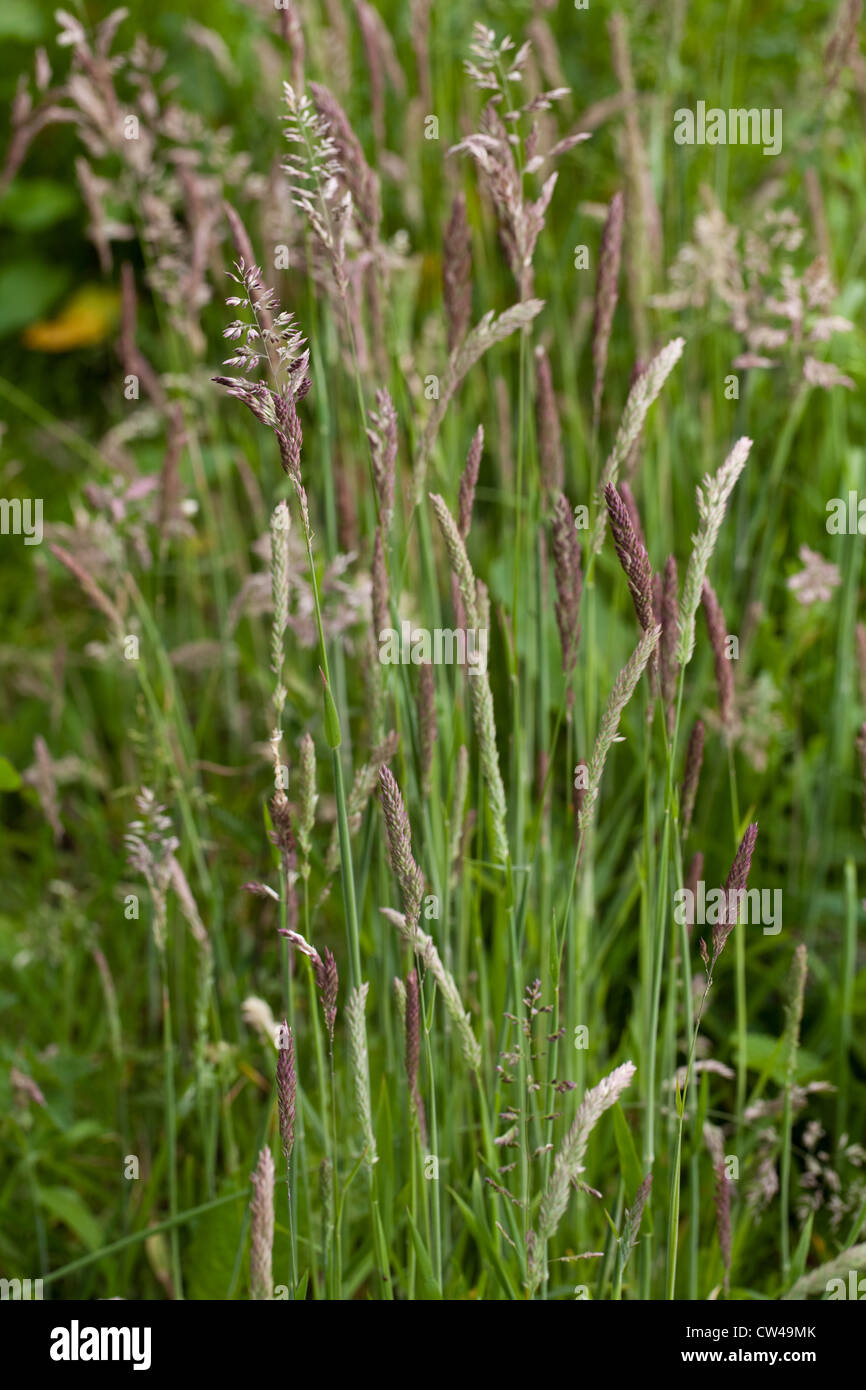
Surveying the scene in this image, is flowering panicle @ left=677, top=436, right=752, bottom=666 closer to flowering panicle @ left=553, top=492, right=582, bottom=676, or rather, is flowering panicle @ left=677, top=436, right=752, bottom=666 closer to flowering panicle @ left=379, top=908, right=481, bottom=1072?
flowering panicle @ left=553, top=492, right=582, bottom=676

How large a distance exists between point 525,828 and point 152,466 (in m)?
1.68

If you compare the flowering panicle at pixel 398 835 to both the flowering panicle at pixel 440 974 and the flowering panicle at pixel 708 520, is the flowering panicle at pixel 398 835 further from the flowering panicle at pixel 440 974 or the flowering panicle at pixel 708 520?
the flowering panicle at pixel 708 520

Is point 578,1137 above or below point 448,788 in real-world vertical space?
below

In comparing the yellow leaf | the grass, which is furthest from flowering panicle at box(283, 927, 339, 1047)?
the yellow leaf

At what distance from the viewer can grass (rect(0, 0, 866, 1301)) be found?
3.19 ft

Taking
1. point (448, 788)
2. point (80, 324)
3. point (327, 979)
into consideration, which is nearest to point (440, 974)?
point (327, 979)

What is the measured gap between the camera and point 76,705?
2.28 metres

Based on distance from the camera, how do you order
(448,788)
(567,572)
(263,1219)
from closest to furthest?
(263,1219), (567,572), (448,788)

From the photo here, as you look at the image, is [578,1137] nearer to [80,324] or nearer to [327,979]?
[327,979]

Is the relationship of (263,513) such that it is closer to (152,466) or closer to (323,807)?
(323,807)

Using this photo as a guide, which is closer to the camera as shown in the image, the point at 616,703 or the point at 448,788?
the point at 616,703

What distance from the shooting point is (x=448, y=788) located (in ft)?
3.54

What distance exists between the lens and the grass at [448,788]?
97 centimetres
